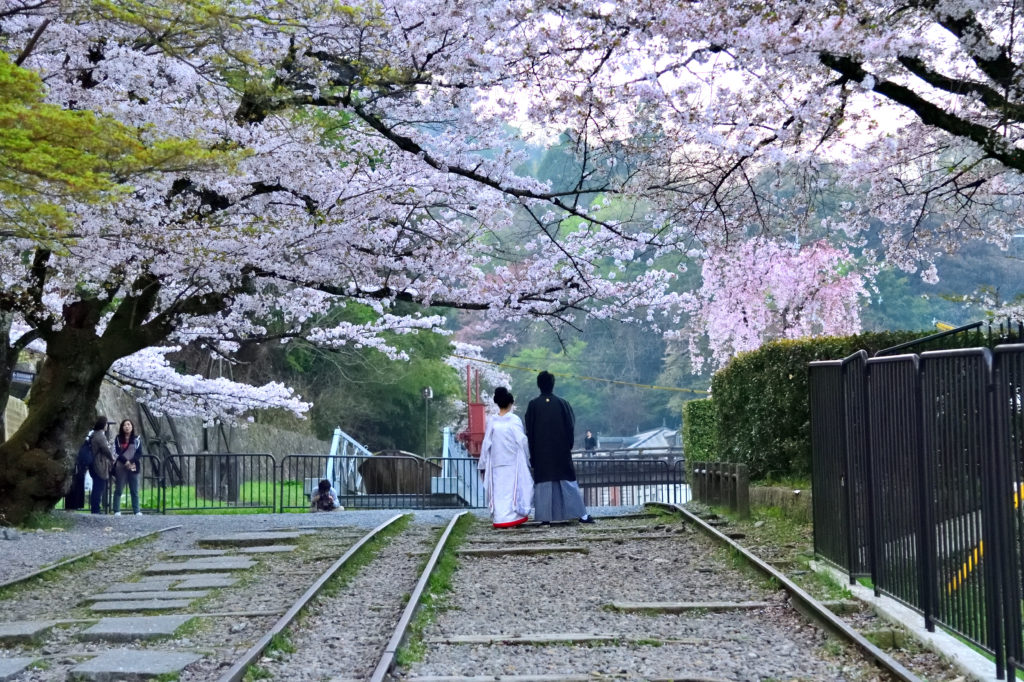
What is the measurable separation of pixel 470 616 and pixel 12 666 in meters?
3.16

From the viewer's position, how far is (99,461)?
20.6 meters

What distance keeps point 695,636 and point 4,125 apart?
6.33 meters

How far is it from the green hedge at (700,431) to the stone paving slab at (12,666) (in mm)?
13866

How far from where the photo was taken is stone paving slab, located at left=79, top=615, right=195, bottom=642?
8266mm

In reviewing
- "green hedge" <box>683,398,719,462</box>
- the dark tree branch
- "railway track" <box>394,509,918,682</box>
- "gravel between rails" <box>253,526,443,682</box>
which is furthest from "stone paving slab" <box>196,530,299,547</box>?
the dark tree branch

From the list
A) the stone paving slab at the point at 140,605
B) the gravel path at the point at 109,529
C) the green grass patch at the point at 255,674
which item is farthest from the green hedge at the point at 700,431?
the green grass patch at the point at 255,674

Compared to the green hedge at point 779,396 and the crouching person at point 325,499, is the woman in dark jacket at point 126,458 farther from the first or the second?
the green hedge at point 779,396

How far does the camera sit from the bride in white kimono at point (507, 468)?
15594 millimetres

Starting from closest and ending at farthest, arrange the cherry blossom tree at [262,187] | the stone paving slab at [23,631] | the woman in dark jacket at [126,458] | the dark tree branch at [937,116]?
the stone paving slab at [23,631], the dark tree branch at [937,116], the cherry blossom tree at [262,187], the woman in dark jacket at [126,458]

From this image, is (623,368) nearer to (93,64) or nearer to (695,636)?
(93,64)

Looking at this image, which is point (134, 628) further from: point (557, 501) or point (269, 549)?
point (557, 501)

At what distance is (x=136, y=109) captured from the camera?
14.4m

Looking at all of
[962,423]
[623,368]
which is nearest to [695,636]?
[962,423]

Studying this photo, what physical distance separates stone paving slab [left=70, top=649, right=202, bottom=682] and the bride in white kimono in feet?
26.8
